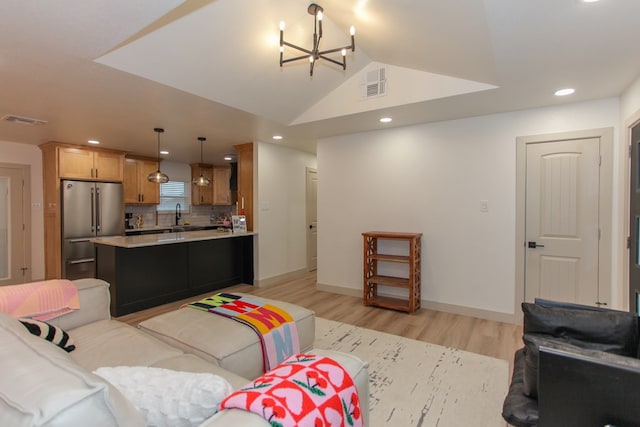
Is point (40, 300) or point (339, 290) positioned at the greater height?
point (40, 300)

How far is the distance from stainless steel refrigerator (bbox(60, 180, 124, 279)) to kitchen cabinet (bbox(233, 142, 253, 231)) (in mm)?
2288

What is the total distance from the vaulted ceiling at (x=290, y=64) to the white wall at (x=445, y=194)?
0.23 m

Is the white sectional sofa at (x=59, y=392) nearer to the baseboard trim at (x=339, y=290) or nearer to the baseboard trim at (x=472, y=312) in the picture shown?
the baseboard trim at (x=472, y=312)

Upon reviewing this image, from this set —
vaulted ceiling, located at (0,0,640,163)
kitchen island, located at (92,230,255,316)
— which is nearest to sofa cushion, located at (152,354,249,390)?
vaulted ceiling, located at (0,0,640,163)

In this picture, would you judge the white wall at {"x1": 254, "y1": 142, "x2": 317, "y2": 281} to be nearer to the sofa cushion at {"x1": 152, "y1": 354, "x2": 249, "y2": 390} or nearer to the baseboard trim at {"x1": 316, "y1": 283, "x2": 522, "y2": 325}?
the baseboard trim at {"x1": 316, "y1": 283, "x2": 522, "y2": 325}

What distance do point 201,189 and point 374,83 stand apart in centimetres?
534

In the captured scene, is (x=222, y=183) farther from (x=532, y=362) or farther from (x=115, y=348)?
(x=532, y=362)

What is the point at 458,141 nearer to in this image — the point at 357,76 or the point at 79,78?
the point at 357,76

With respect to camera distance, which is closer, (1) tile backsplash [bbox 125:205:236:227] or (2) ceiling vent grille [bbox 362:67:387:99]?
(2) ceiling vent grille [bbox 362:67:387:99]

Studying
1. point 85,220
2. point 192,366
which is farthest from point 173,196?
point 192,366

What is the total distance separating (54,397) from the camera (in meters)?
0.64

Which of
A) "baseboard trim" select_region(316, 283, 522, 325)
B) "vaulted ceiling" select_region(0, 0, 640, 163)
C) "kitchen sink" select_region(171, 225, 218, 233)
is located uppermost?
"vaulted ceiling" select_region(0, 0, 640, 163)

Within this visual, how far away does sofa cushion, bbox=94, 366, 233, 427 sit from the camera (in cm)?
92

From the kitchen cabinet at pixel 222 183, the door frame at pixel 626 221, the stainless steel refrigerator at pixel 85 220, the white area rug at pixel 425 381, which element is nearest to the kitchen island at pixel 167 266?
the stainless steel refrigerator at pixel 85 220
